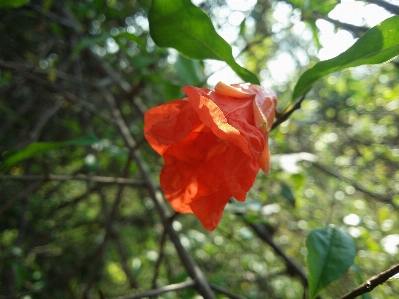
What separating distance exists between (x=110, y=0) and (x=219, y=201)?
154 cm

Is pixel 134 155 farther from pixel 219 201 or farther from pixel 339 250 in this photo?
pixel 339 250

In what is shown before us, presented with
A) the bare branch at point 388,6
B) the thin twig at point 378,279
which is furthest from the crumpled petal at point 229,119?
the bare branch at point 388,6

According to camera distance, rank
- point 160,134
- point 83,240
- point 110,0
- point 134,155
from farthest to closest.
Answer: point 83,240, point 110,0, point 134,155, point 160,134

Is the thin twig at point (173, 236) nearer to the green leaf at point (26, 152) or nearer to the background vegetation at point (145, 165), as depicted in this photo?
the background vegetation at point (145, 165)

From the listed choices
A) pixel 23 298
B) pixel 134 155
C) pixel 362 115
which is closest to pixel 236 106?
pixel 134 155

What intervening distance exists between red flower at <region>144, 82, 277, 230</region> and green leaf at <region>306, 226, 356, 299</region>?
197 millimetres

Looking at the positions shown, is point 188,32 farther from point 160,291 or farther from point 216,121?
point 160,291

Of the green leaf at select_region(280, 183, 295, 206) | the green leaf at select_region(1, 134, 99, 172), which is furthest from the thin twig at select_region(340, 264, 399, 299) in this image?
the green leaf at select_region(280, 183, 295, 206)

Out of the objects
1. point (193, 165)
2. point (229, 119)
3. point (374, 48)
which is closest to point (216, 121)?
point (229, 119)

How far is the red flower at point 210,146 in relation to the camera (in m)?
0.59

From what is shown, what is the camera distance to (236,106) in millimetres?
638

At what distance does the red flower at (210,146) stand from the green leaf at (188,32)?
8 cm

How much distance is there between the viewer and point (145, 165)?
1.34 metres

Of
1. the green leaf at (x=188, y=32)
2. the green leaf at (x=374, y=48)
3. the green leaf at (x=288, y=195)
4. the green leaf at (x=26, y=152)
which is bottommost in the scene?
the green leaf at (x=288, y=195)
